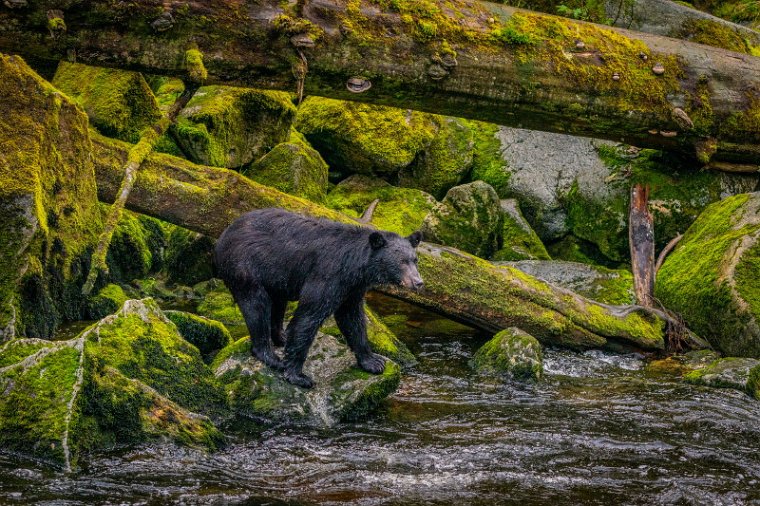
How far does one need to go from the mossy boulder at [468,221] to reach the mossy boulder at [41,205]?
5.12 metres

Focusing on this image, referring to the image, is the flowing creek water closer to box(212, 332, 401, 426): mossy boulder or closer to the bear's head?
box(212, 332, 401, 426): mossy boulder

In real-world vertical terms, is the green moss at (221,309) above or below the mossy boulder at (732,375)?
below

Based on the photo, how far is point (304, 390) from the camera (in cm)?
698

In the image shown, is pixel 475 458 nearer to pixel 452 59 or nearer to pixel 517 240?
pixel 452 59

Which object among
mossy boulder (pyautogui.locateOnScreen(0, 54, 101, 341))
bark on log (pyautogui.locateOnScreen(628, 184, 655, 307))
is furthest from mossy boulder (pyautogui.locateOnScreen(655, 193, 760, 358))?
mossy boulder (pyautogui.locateOnScreen(0, 54, 101, 341))

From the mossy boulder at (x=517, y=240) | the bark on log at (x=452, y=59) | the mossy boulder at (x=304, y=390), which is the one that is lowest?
the mossy boulder at (x=304, y=390)

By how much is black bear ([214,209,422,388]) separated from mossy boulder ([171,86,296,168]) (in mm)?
4200

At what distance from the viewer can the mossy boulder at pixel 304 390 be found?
6.79 m

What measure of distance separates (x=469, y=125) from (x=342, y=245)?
8.08 m

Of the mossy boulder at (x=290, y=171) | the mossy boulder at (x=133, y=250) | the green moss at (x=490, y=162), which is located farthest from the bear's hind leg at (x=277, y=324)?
the green moss at (x=490, y=162)

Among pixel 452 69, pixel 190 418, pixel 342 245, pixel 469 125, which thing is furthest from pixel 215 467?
pixel 469 125

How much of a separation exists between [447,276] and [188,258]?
3619mm

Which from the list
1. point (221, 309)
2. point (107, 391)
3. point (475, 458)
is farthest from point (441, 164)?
point (107, 391)

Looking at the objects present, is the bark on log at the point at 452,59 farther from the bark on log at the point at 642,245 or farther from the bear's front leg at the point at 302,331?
the bear's front leg at the point at 302,331
